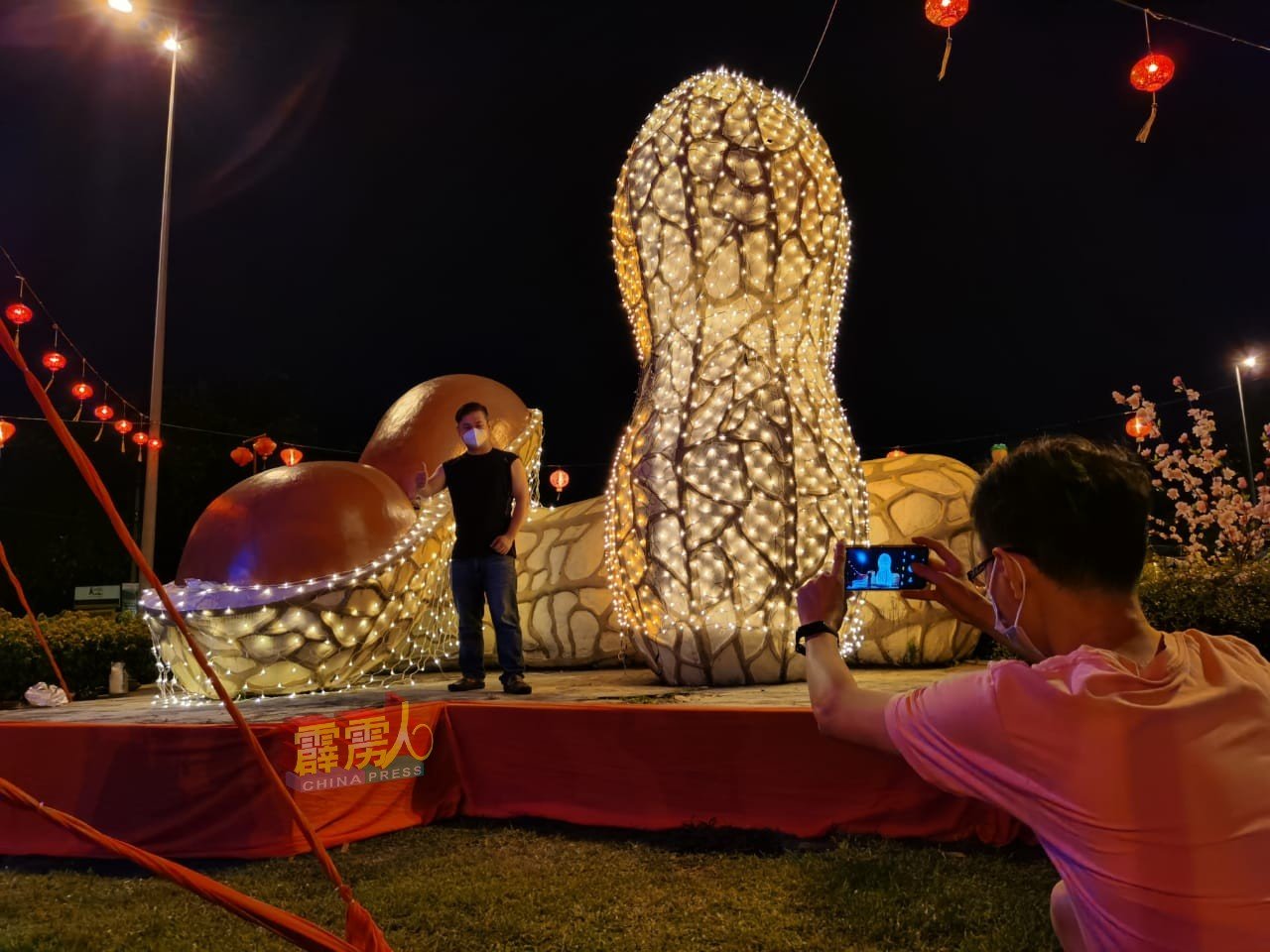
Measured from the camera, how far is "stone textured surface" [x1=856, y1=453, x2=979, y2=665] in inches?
212

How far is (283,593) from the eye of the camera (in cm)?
446

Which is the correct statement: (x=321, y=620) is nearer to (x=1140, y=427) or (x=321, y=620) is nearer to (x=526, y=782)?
(x=526, y=782)

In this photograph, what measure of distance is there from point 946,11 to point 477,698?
497 centimetres

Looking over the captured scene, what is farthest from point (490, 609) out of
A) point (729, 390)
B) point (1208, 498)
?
point (1208, 498)

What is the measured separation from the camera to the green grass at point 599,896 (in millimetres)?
2426

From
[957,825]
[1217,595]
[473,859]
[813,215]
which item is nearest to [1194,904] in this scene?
[957,825]

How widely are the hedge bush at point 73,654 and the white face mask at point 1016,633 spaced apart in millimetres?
8037

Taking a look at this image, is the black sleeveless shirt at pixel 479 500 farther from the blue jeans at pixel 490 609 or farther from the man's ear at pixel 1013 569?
the man's ear at pixel 1013 569

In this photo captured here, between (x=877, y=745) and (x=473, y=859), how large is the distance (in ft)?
8.31

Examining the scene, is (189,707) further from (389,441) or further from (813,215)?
(813,215)

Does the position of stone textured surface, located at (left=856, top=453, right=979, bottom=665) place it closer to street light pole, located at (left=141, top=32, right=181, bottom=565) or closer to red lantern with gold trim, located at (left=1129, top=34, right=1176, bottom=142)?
red lantern with gold trim, located at (left=1129, top=34, right=1176, bottom=142)

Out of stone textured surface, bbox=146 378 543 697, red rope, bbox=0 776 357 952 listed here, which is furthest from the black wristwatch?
stone textured surface, bbox=146 378 543 697

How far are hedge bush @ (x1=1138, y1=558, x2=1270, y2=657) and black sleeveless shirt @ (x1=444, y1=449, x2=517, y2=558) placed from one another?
4.95 meters

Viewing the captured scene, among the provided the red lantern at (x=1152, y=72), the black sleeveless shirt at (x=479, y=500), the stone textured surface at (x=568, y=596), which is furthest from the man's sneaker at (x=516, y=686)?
the red lantern at (x=1152, y=72)
